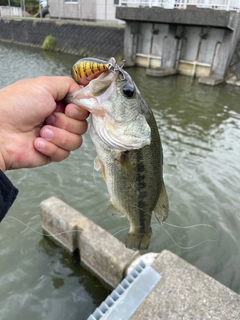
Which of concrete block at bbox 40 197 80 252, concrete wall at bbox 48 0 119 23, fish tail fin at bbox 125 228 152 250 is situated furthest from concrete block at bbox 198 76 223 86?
fish tail fin at bbox 125 228 152 250

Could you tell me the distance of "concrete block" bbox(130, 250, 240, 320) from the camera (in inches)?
105

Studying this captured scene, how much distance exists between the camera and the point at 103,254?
3.51 m

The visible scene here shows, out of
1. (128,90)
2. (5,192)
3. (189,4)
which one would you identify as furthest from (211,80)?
(5,192)

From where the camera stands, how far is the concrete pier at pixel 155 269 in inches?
106

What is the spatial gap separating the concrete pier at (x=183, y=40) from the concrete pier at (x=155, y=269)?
11.7 m

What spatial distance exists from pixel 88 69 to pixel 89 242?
265cm

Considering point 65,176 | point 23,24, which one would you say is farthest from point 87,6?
point 65,176

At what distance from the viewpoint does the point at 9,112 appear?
187 centimetres

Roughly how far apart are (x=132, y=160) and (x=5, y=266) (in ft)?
10.4

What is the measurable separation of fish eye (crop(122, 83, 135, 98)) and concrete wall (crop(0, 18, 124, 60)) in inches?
648

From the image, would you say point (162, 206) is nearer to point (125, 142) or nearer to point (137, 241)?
point (137, 241)

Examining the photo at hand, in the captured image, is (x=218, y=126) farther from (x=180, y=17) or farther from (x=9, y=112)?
(x=9, y=112)

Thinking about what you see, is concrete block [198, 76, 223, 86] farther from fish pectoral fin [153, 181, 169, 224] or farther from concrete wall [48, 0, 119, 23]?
fish pectoral fin [153, 181, 169, 224]

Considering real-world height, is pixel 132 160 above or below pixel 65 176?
above
